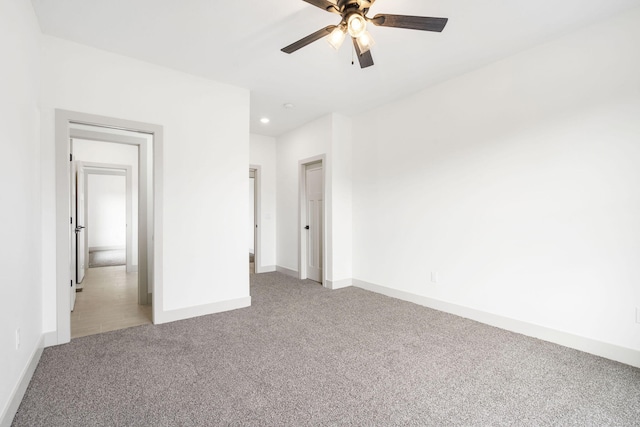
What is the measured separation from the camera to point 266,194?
5.96 m

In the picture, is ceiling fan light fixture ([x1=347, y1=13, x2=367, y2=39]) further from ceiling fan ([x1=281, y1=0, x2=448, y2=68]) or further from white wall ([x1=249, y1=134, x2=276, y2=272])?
white wall ([x1=249, y1=134, x2=276, y2=272])

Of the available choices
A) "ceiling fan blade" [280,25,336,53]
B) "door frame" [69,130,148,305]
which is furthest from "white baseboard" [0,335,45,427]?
"ceiling fan blade" [280,25,336,53]

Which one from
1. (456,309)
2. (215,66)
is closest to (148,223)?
(215,66)

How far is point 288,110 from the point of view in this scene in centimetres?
455

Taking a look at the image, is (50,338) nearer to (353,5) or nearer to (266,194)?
(353,5)

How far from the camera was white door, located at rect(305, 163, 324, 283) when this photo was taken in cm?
514

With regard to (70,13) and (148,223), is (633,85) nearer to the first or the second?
(70,13)

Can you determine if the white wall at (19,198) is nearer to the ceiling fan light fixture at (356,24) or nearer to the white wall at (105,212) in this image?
the ceiling fan light fixture at (356,24)

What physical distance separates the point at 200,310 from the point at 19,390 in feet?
5.38

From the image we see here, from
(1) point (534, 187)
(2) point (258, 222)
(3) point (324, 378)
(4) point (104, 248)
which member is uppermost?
(1) point (534, 187)

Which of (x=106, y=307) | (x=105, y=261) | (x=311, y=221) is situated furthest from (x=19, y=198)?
(x=105, y=261)

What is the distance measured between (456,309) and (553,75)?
2581mm

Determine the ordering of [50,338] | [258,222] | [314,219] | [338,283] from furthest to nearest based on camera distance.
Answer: [258,222], [314,219], [338,283], [50,338]

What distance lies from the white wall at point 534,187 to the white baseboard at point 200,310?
2154 millimetres
